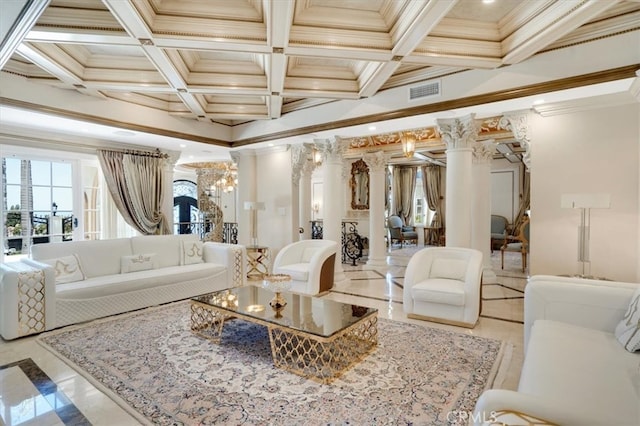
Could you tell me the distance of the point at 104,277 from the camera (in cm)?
422

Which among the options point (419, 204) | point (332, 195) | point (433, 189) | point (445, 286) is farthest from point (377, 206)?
point (419, 204)

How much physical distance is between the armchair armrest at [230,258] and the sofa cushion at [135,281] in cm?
12

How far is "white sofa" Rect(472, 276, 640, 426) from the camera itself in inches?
49.4

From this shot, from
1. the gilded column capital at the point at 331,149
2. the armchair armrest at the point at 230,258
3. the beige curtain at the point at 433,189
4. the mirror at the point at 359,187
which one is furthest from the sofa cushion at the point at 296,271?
the beige curtain at the point at 433,189

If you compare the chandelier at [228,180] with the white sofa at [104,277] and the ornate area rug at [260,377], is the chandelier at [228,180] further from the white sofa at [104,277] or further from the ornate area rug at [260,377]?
the ornate area rug at [260,377]

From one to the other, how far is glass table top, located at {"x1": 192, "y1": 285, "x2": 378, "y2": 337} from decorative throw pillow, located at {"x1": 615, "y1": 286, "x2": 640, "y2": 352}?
165cm

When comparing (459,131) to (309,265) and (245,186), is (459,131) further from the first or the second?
(245,186)

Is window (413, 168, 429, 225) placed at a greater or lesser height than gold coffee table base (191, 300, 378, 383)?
greater

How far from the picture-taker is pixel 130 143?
6.03 meters

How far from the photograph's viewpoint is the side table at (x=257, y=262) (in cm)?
634

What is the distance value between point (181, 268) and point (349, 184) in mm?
6715

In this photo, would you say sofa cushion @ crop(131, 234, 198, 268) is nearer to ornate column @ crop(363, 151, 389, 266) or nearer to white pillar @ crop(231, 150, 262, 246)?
white pillar @ crop(231, 150, 262, 246)

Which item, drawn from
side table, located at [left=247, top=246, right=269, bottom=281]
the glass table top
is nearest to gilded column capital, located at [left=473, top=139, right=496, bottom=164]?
side table, located at [left=247, top=246, right=269, bottom=281]

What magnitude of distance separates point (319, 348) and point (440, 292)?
154cm
